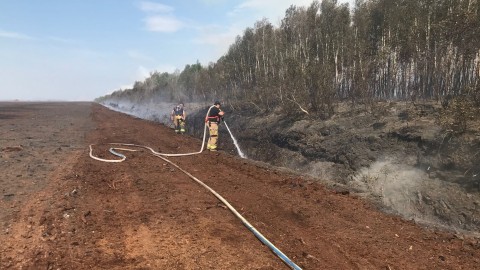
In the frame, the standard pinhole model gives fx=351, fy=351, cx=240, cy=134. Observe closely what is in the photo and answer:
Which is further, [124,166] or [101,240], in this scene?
[124,166]

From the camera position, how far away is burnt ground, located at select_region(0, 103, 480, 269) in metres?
4.16

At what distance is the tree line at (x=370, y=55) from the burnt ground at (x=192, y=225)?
6446 mm

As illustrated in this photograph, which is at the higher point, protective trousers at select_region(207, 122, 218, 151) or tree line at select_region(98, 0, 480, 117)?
tree line at select_region(98, 0, 480, 117)

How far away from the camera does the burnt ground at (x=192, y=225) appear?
416 cm

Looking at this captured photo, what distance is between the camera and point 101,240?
14.9 feet

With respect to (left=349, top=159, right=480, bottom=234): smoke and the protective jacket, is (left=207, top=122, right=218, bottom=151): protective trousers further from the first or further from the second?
(left=349, top=159, right=480, bottom=234): smoke

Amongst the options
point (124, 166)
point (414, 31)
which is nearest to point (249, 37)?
point (414, 31)

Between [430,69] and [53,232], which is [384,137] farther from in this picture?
[53,232]

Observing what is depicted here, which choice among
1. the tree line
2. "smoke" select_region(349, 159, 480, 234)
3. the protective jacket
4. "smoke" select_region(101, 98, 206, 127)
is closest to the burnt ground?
"smoke" select_region(349, 159, 480, 234)

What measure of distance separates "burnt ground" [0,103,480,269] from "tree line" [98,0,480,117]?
6446mm

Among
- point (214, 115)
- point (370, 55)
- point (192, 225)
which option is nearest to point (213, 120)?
point (214, 115)

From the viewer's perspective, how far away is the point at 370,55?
18.2 metres

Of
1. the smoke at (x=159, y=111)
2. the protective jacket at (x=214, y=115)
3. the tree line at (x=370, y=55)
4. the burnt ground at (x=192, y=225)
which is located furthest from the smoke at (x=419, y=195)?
the smoke at (x=159, y=111)

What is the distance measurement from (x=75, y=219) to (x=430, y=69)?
13599mm
